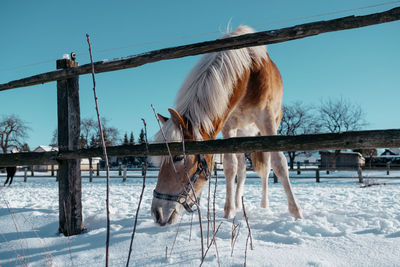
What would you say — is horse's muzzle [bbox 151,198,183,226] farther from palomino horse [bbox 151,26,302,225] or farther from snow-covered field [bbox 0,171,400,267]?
snow-covered field [bbox 0,171,400,267]

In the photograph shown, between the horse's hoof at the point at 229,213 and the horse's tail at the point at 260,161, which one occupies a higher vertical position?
the horse's tail at the point at 260,161

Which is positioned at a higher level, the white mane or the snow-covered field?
the white mane

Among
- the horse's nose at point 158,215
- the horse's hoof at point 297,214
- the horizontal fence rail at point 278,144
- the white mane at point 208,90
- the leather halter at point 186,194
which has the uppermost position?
the white mane at point 208,90

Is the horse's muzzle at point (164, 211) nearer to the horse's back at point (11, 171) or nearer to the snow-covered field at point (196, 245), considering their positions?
the snow-covered field at point (196, 245)

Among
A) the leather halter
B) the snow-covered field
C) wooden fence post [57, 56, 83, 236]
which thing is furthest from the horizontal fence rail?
the snow-covered field

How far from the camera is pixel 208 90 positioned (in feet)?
9.61

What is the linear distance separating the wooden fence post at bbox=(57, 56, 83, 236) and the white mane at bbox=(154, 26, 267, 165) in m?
0.93

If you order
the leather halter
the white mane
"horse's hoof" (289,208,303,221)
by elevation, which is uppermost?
the white mane

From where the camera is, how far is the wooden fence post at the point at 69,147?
2701 millimetres

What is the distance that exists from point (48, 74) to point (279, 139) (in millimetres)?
2489

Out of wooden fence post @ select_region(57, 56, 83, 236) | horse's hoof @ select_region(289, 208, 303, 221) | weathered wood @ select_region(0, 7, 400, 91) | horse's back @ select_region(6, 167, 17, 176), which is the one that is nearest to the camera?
weathered wood @ select_region(0, 7, 400, 91)

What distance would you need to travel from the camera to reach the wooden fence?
1.73m

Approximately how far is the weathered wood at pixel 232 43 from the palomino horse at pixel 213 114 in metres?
0.57

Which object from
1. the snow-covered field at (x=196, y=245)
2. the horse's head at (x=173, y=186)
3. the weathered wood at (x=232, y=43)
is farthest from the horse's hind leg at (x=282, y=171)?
the weathered wood at (x=232, y=43)
